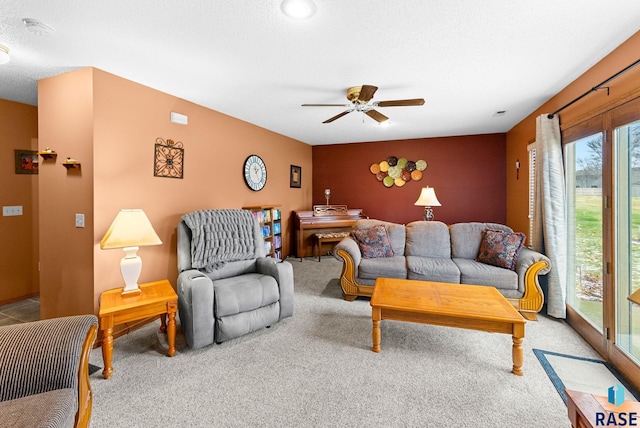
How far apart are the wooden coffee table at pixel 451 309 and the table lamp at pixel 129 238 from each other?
201cm

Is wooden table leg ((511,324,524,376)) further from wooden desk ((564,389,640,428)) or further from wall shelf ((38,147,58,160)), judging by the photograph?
wall shelf ((38,147,58,160))

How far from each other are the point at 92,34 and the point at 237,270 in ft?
7.45

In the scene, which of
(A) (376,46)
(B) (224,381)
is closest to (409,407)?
(B) (224,381)

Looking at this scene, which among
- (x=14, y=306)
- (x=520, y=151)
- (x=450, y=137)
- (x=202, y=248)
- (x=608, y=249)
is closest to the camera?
(x=608, y=249)

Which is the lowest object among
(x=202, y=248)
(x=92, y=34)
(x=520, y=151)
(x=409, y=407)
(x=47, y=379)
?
(x=409, y=407)

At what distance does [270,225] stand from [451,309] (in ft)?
10.6

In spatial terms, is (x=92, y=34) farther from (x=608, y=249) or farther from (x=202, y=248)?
(x=608, y=249)

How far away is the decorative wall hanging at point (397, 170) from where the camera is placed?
5.70 m

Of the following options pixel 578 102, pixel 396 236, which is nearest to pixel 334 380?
pixel 396 236

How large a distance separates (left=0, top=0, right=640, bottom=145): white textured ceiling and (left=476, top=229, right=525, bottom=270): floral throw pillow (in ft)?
5.33

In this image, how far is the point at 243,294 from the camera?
249 cm

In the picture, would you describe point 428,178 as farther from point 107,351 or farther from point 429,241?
point 107,351

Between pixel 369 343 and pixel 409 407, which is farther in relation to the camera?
pixel 369 343

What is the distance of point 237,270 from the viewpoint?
9.89 ft
